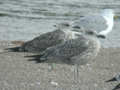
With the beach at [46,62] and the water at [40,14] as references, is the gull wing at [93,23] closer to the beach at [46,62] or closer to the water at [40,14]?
the beach at [46,62]

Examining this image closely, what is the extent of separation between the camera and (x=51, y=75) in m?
8.96

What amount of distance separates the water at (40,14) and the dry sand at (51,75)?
10.9 feet

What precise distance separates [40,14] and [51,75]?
9.68 meters

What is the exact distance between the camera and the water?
14.7 meters

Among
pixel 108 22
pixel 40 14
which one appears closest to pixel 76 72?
pixel 108 22

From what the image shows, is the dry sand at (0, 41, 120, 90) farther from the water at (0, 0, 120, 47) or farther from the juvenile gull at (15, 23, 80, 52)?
the water at (0, 0, 120, 47)

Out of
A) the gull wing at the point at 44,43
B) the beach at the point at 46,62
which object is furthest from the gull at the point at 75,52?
the gull wing at the point at 44,43

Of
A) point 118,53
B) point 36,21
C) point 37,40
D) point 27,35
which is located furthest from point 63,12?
point 37,40

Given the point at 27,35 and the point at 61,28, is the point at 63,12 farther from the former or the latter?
the point at 61,28

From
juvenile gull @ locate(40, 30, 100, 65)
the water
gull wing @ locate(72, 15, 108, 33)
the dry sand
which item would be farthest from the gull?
the water

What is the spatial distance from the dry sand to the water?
10.9ft

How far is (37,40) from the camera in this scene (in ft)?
32.0

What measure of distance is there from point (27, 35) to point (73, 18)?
365cm

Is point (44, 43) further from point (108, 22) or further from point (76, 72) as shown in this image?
point (108, 22)
